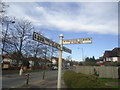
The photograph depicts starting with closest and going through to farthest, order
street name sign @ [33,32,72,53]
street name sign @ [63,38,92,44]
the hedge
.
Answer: street name sign @ [33,32,72,53] < the hedge < street name sign @ [63,38,92,44]

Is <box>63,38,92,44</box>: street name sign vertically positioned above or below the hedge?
above

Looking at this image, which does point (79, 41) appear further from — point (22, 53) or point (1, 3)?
point (22, 53)

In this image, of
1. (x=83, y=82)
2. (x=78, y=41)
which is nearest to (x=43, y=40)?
(x=78, y=41)

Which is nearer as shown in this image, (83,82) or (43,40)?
(43,40)

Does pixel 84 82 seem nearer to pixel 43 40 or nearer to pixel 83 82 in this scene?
pixel 83 82

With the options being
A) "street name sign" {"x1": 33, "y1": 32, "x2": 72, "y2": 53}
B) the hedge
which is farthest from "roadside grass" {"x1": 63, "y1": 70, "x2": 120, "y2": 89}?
"street name sign" {"x1": 33, "y1": 32, "x2": 72, "y2": 53}

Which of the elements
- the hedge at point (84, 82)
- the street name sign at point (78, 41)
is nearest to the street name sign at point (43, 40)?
the street name sign at point (78, 41)

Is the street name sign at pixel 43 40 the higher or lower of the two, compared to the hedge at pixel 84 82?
higher

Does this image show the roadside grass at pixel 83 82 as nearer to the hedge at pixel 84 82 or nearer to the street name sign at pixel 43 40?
the hedge at pixel 84 82

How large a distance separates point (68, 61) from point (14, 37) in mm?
108637

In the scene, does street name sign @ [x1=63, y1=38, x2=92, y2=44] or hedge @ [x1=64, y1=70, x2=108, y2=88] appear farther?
street name sign @ [x1=63, y1=38, x2=92, y2=44]

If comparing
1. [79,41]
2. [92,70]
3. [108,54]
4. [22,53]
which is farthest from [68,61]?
[79,41]

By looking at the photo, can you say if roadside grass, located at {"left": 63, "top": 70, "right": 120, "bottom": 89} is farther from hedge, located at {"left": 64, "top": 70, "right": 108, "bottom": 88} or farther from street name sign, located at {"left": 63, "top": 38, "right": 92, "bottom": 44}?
street name sign, located at {"left": 63, "top": 38, "right": 92, "bottom": 44}

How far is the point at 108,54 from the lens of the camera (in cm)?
6338
